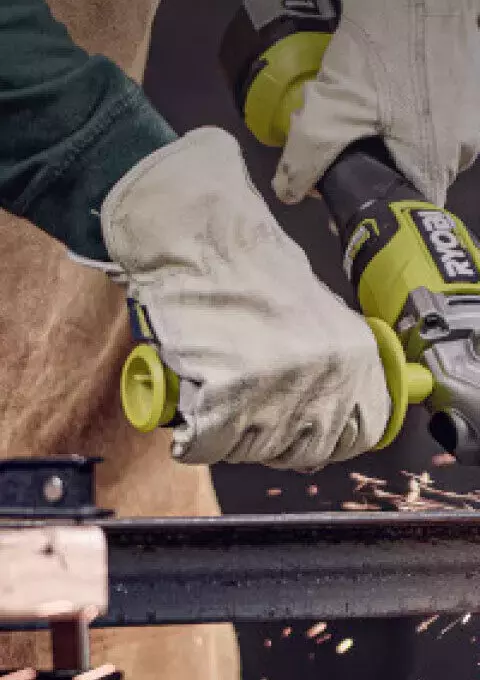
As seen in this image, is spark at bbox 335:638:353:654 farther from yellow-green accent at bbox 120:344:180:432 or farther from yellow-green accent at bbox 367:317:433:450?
yellow-green accent at bbox 120:344:180:432

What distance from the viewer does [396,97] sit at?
3.73 ft

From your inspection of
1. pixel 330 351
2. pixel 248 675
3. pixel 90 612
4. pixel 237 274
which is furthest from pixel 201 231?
pixel 248 675

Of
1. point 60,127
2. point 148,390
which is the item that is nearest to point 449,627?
point 148,390

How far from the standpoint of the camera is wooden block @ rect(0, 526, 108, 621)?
21.6 inches

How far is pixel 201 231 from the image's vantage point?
847 millimetres

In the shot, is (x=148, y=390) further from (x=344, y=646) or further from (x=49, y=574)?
(x=344, y=646)

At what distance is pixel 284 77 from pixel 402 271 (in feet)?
1.20

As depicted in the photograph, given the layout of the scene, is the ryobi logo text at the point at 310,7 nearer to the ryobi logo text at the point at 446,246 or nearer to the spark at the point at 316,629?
the ryobi logo text at the point at 446,246

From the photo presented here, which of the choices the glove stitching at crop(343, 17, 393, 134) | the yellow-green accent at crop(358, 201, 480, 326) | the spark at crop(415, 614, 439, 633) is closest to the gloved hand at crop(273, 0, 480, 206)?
the glove stitching at crop(343, 17, 393, 134)

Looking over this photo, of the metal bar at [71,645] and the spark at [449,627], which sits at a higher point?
the metal bar at [71,645]

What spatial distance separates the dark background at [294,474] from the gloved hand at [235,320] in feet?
1.22

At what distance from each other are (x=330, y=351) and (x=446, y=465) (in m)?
0.66

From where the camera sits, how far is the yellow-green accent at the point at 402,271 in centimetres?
100

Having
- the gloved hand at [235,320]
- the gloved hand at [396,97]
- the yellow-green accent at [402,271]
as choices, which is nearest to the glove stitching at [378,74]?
the gloved hand at [396,97]
